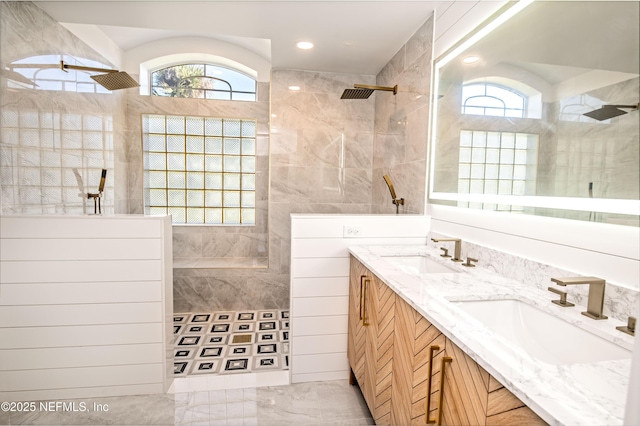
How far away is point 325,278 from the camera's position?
2068 millimetres

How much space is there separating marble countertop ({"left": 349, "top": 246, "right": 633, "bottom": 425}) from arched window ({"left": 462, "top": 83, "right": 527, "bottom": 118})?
75cm

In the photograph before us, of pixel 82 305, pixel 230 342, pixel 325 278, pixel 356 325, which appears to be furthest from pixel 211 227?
pixel 356 325

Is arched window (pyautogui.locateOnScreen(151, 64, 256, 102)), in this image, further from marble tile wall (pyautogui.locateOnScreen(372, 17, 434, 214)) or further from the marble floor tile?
the marble floor tile

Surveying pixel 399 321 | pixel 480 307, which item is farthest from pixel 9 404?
pixel 480 307

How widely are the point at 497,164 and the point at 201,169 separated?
135 inches

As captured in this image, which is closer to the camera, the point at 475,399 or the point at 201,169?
the point at 475,399

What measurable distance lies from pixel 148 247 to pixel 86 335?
2.09 feet

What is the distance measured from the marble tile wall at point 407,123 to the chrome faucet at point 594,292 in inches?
52.1

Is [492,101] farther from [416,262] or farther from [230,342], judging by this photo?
→ [230,342]

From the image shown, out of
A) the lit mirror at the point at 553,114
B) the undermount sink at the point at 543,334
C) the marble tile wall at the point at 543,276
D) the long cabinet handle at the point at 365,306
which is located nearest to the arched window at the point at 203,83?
the lit mirror at the point at 553,114

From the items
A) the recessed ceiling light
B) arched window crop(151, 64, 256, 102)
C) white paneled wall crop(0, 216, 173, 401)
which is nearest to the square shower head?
white paneled wall crop(0, 216, 173, 401)

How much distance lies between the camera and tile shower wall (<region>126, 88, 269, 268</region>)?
363 centimetres

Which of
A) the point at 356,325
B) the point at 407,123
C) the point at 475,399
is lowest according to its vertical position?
the point at 356,325

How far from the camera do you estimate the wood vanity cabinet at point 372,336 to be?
4.56 ft
